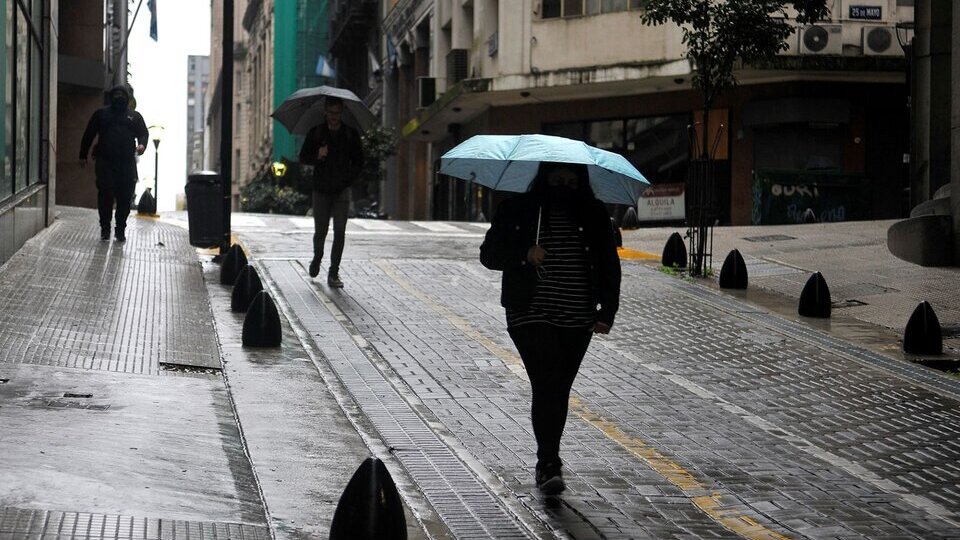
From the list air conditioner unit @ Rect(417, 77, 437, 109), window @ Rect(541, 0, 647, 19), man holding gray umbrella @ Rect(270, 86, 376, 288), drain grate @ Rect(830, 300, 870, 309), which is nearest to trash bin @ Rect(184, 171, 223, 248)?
man holding gray umbrella @ Rect(270, 86, 376, 288)

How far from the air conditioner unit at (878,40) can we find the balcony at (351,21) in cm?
3024

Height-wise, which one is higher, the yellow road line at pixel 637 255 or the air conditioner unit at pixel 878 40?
the air conditioner unit at pixel 878 40

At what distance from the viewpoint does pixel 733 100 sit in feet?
117

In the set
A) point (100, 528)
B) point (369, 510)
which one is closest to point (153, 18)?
point (100, 528)

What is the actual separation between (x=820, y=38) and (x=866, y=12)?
3.95ft

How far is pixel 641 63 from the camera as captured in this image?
1378 inches

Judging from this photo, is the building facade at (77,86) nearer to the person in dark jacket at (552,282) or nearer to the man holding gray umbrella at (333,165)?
the man holding gray umbrella at (333,165)

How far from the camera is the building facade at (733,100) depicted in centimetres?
3350

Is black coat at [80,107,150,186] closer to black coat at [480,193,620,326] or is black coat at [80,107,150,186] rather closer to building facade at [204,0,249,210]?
black coat at [480,193,620,326]

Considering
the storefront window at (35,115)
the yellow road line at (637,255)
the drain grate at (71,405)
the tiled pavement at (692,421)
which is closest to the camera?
the tiled pavement at (692,421)

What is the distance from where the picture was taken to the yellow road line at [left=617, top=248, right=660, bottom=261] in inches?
752

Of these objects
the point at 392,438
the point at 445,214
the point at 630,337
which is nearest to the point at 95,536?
the point at 392,438

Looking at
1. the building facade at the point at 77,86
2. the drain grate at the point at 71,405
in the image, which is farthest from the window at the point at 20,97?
the building facade at the point at 77,86

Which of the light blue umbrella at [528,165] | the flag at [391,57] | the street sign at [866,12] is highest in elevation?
the flag at [391,57]
